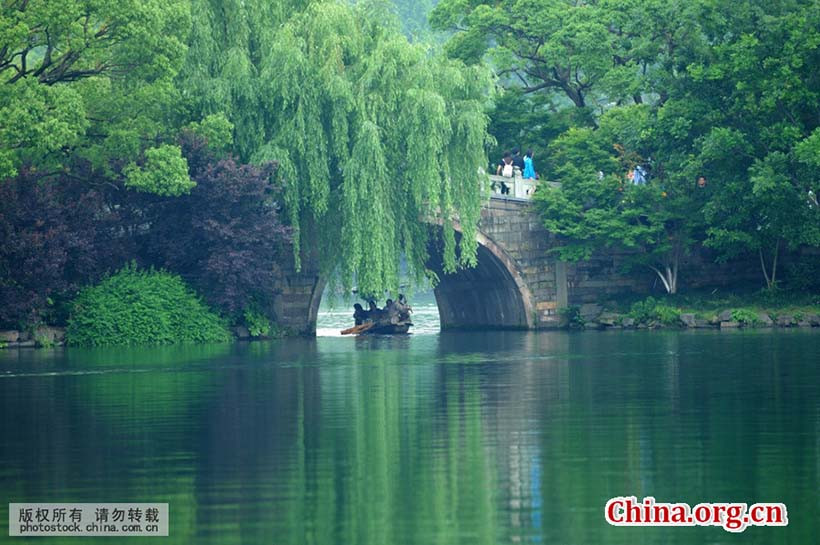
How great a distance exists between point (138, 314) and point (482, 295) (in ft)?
38.0

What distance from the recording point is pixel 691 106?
39438mm

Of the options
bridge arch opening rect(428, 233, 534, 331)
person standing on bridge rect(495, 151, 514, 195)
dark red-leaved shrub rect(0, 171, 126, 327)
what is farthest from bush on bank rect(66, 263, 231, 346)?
person standing on bridge rect(495, 151, 514, 195)

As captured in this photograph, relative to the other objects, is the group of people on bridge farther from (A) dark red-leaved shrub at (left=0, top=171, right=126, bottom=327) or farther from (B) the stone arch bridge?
(A) dark red-leaved shrub at (left=0, top=171, right=126, bottom=327)

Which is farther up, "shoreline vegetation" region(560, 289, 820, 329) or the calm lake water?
"shoreline vegetation" region(560, 289, 820, 329)

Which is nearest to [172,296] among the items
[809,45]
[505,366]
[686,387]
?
[505,366]

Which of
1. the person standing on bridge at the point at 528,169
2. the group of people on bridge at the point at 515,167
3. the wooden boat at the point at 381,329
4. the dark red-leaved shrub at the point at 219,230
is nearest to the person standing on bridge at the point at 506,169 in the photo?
the group of people on bridge at the point at 515,167

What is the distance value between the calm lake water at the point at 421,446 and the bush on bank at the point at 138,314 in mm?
9569

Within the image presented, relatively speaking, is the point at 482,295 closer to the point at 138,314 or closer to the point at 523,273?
the point at 523,273

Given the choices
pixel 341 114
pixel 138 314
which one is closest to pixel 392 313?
pixel 341 114

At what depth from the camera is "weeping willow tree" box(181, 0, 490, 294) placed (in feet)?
120

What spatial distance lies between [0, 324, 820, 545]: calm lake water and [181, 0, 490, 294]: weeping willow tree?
11.0 meters

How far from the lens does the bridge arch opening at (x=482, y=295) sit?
4197cm

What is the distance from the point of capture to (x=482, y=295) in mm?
44625

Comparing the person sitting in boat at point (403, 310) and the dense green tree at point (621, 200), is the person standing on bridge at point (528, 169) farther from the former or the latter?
the person sitting in boat at point (403, 310)
